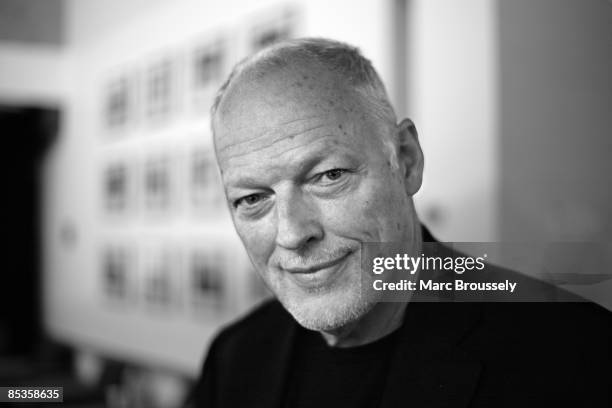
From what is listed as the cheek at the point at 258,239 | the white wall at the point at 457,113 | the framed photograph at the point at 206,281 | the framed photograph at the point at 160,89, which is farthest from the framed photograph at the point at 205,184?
the cheek at the point at 258,239

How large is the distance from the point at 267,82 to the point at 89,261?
12.3 ft

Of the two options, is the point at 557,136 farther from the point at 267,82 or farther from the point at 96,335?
the point at 96,335

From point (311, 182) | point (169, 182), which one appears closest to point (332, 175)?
point (311, 182)

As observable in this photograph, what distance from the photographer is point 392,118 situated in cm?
79

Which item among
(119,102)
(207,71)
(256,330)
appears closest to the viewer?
(256,330)

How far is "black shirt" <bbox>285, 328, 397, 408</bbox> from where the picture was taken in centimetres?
87

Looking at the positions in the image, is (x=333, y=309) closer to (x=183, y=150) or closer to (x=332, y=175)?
(x=332, y=175)

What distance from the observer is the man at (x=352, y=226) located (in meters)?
0.70

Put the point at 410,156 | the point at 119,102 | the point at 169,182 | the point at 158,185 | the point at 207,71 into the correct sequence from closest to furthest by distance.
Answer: the point at 410,156
the point at 207,71
the point at 169,182
the point at 158,185
the point at 119,102

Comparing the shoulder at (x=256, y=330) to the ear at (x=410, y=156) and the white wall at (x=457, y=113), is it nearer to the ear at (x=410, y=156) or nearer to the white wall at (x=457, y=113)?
the ear at (x=410, y=156)

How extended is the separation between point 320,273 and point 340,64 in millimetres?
262

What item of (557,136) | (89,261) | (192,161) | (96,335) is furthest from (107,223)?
(557,136)

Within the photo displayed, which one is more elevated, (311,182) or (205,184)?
(205,184)

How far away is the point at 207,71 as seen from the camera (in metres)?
A: 2.93
